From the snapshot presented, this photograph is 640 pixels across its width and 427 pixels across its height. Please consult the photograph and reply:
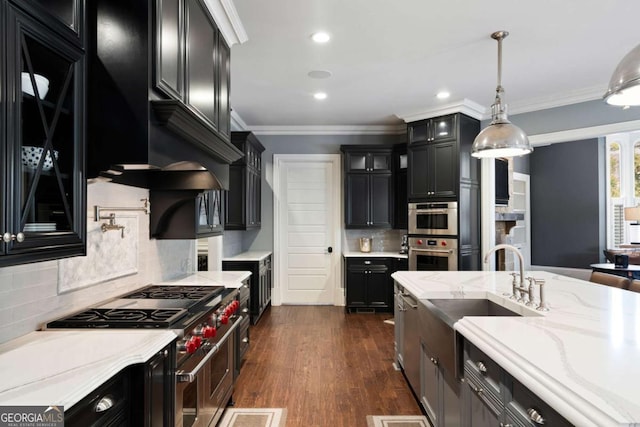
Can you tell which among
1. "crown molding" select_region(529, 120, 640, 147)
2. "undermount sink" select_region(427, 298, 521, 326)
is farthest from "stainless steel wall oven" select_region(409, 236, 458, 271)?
"undermount sink" select_region(427, 298, 521, 326)

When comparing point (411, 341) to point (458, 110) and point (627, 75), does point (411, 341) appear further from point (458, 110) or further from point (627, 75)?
point (458, 110)

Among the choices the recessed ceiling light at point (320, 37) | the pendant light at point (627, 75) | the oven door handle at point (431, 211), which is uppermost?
the recessed ceiling light at point (320, 37)

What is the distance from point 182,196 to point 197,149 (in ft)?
1.99

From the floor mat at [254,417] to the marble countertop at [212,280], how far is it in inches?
35.7

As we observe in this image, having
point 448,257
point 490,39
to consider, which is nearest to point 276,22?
point 490,39

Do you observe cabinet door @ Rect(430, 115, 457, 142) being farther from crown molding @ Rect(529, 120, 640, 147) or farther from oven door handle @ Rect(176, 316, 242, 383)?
oven door handle @ Rect(176, 316, 242, 383)

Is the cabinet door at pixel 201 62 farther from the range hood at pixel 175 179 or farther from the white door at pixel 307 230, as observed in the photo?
the white door at pixel 307 230

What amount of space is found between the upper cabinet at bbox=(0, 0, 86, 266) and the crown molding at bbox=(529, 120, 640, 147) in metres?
4.82

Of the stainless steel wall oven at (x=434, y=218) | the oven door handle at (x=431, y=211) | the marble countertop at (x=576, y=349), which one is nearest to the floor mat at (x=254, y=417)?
the marble countertop at (x=576, y=349)

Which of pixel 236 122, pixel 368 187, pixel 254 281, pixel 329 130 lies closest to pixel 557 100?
pixel 368 187

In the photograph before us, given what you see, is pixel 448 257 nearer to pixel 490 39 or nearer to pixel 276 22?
pixel 490 39

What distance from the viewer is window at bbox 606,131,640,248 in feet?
23.9

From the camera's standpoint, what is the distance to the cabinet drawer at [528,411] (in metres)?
1.06

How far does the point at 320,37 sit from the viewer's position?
297cm
